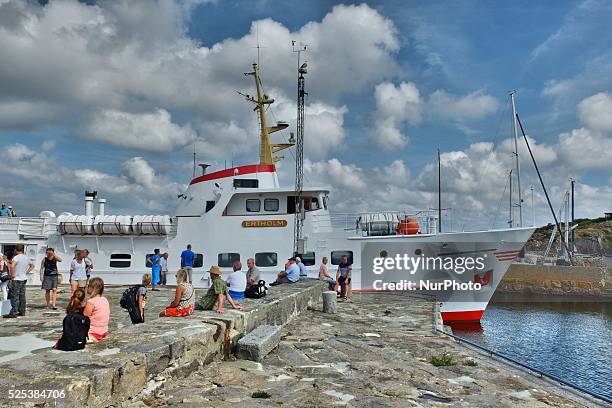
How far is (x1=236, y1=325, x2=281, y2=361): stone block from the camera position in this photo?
21.8ft

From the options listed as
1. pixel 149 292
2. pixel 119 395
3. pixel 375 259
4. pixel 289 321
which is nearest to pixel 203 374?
pixel 119 395

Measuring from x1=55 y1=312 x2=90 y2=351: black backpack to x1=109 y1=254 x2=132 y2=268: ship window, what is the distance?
1621 cm

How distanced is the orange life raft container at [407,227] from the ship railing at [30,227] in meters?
15.0

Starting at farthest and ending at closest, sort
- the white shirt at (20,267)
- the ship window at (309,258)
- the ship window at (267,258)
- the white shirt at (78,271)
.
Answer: the ship window at (267,258), the ship window at (309,258), the white shirt at (78,271), the white shirt at (20,267)

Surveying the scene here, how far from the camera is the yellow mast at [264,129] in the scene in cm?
2311

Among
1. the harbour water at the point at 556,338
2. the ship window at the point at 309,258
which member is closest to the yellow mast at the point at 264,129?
the ship window at the point at 309,258

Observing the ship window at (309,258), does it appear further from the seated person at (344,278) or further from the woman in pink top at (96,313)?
the woman in pink top at (96,313)

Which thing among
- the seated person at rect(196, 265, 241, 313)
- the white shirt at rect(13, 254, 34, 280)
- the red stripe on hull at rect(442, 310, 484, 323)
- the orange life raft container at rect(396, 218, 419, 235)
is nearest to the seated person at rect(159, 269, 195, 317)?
the seated person at rect(196, 265, 241, 313)

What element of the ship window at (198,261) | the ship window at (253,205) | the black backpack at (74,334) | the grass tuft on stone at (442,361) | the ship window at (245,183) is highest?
the ship window at (245,183)

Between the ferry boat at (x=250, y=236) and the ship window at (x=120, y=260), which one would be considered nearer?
the ferry boat at (x=250, y=236)

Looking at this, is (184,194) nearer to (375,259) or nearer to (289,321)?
(375,259)

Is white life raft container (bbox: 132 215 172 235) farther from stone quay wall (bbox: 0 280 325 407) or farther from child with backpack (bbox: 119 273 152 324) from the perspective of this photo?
stone quay wall (bbox: 0 280 325 407)

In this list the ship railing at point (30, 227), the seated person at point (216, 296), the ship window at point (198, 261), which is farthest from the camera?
the ship railing at point (30, 227)

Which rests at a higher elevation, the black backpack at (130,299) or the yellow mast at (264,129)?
the yellow mast at (264,129)
